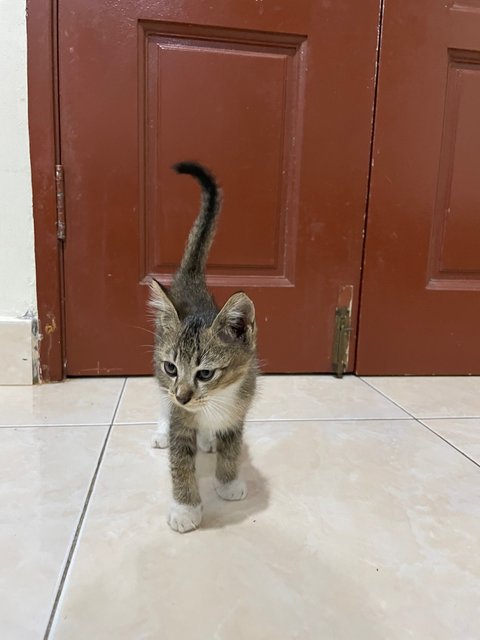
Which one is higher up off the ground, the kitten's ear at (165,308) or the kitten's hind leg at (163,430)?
the kitten's ear at (165,308)

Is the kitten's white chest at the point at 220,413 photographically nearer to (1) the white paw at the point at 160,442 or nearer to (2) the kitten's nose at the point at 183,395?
(2) the kitten's nose at the point at 183,395

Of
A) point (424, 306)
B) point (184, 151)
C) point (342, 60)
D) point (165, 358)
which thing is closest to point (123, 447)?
point (165, 358)

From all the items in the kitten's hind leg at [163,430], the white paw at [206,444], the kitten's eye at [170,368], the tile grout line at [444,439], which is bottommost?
the white paw at [206,444]

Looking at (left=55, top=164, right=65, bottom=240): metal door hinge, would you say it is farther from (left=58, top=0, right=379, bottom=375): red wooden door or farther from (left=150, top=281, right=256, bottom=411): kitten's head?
(left=150, top=281, right=256, bottom=411): kitten's head

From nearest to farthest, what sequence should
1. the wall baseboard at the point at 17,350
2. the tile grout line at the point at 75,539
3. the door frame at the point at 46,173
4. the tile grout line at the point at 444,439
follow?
the tile grout line at the point at 75,539 → the tile grout line at the point at 444,439 → the door frame at the point at 46,173 → the wall baseboard at the point at 17,350

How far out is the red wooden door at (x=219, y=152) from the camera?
1.29 m

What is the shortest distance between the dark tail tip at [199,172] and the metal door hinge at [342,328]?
604mm

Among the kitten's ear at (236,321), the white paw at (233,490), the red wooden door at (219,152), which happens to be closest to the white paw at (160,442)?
the white paw at (233,490)

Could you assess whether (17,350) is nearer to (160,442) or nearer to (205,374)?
(160,442)

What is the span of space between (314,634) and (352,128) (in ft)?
4.19

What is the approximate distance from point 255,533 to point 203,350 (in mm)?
301

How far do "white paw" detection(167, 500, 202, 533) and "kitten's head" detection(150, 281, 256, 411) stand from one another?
0.50 feet

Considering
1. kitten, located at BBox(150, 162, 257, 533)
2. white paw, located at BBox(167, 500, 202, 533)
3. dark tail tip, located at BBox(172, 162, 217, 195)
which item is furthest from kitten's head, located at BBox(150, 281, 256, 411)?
dark tail tip, located at BBox(172, 162, 217, 195)

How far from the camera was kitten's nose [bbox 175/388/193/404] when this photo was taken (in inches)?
30.4
